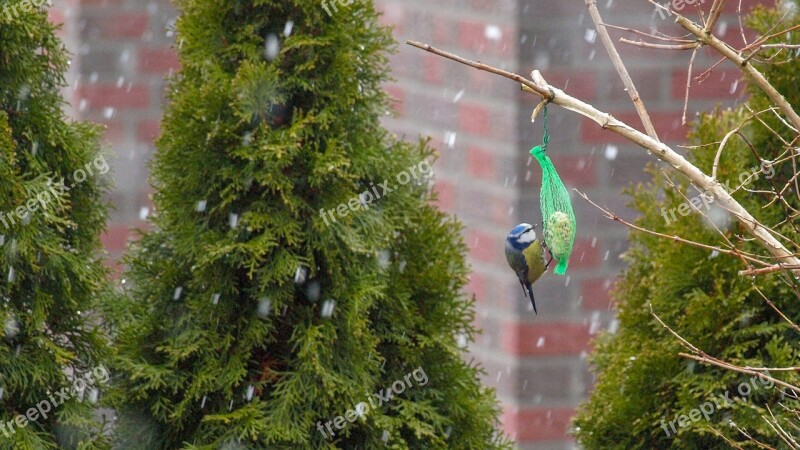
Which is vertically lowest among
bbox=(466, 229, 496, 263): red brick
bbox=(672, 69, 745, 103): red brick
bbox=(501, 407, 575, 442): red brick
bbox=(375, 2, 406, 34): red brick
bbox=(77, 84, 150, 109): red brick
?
bbox=(501, 407, 575, 442): red brick

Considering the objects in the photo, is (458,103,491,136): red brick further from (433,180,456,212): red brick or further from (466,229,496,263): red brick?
(466,229,496,263): red brick

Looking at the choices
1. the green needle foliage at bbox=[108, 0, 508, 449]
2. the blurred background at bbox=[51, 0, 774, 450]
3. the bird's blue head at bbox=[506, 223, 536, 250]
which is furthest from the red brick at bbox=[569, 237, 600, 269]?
the bird's blue head at bbox=[506, 223, 536, 250]

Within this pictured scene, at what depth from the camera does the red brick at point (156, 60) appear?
5809mm

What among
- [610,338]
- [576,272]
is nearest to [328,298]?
[610,338]

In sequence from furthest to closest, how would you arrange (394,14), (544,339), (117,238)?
(117,238)
(544,339)
(394,14)

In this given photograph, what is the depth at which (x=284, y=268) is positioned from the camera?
281 cm

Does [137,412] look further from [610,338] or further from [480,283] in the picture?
[480,283]

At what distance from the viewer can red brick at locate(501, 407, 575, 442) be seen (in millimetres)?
5051

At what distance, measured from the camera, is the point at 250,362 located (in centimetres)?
290

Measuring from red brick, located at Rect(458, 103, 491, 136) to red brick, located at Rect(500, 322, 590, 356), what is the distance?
37.2 inches

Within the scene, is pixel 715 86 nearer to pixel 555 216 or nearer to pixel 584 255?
pixel 584 255

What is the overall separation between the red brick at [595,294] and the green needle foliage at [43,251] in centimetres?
277

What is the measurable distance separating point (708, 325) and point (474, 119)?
2.08 metres

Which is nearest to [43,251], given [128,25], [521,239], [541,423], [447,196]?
[521,239]
